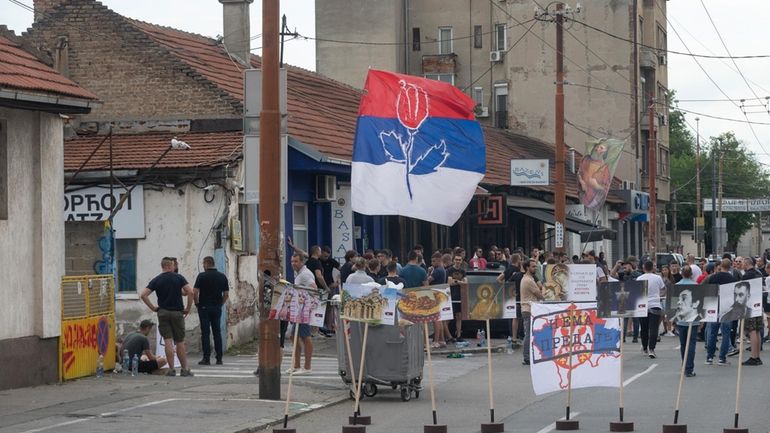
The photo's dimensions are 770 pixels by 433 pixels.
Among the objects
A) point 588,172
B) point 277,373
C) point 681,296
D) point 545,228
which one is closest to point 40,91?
point 277,373

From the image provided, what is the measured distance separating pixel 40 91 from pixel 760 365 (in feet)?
39.7

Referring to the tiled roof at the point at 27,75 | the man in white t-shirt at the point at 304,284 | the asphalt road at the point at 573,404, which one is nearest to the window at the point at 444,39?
the asphalt road at the point at 573,404

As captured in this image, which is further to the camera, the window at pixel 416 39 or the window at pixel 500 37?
the window at pixel 416 39

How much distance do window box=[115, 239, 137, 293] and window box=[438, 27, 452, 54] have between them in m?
40.3

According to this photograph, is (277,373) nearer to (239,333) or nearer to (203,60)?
(239,333)

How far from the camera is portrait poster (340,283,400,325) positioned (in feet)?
50.3

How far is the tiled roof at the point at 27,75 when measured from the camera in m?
16.8

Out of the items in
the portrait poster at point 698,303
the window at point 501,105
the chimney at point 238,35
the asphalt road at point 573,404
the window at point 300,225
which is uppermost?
the window at point 501,105

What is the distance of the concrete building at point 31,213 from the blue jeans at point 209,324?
314 centimetres

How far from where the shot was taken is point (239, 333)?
24969mm

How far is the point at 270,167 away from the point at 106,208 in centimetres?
927

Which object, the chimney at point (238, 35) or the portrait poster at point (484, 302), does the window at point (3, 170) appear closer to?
the portrait poster at point (484, 302)

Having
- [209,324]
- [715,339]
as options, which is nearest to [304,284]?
[209,324]

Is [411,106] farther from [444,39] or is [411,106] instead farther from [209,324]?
[444,39]
